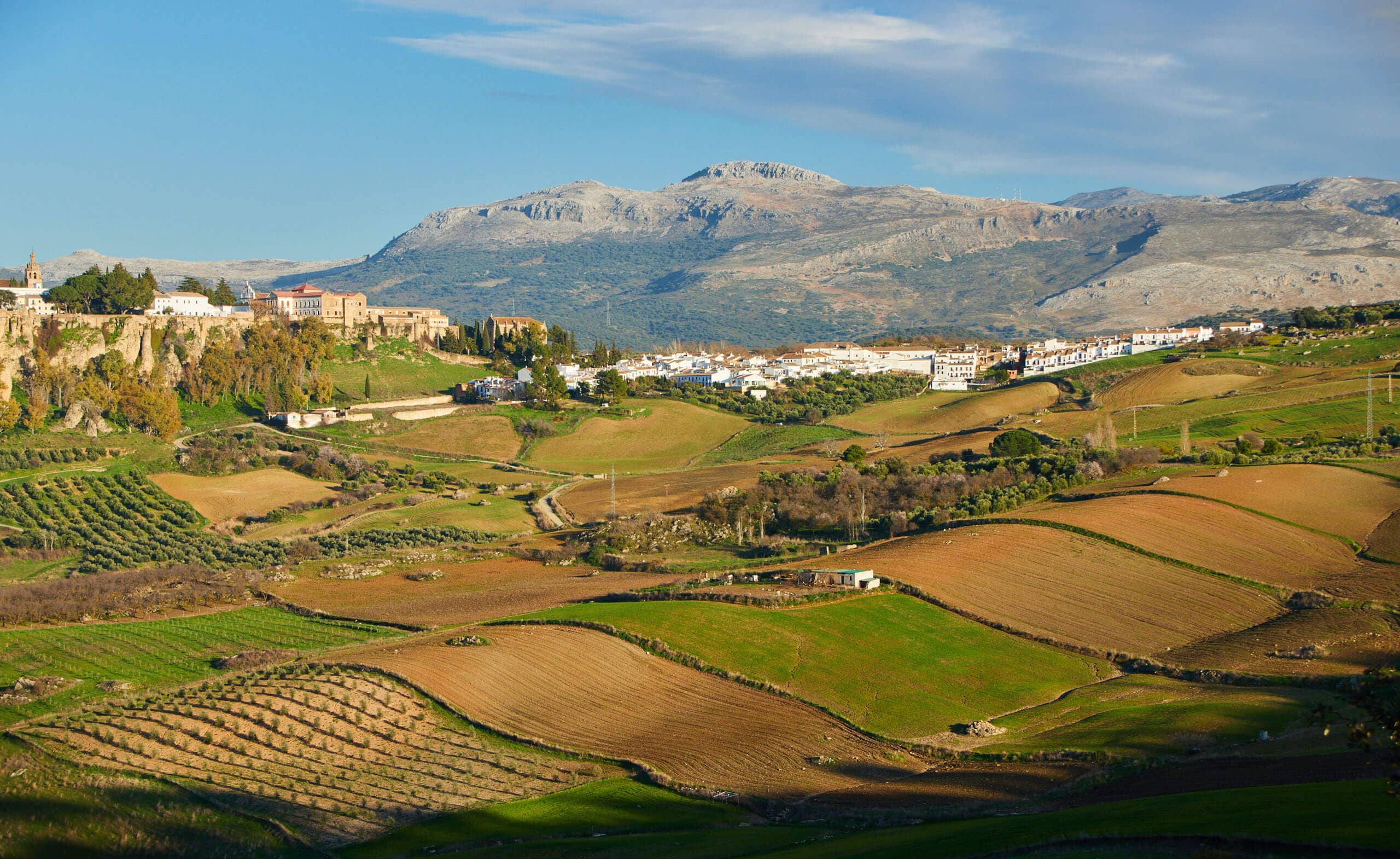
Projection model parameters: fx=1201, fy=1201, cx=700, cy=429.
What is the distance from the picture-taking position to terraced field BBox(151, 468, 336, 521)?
2657 inches

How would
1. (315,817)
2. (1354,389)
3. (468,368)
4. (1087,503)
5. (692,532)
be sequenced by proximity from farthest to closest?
(468,368) < (1354,389) < (692,532) < (1087,503) < (315,817)

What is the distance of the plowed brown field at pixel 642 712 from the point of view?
27.2 metres

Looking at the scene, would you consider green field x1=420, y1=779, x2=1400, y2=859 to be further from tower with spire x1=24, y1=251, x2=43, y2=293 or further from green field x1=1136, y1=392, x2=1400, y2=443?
tower with spire x1=24, y1=251, x2=43, y2=293

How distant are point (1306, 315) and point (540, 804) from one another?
111 m

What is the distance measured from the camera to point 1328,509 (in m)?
50.8

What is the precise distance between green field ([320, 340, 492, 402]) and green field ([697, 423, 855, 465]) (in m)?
27.0

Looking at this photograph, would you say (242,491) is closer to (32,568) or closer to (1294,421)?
(32,568)

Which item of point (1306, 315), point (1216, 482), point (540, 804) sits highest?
point (1306, 315)

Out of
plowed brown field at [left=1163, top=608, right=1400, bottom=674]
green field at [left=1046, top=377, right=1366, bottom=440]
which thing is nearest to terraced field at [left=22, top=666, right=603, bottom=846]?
plowed brown field at [left=1163, top=608, right=1400, bottom=674]

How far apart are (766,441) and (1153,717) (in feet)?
208

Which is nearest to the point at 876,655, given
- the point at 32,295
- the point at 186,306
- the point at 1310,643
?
the point at 1310,643

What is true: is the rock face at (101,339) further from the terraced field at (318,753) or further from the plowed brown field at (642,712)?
the terraced field at (318,753)

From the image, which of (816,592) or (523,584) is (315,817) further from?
(523,584)

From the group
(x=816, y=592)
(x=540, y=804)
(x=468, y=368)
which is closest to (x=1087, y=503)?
(x=816, y=592)
